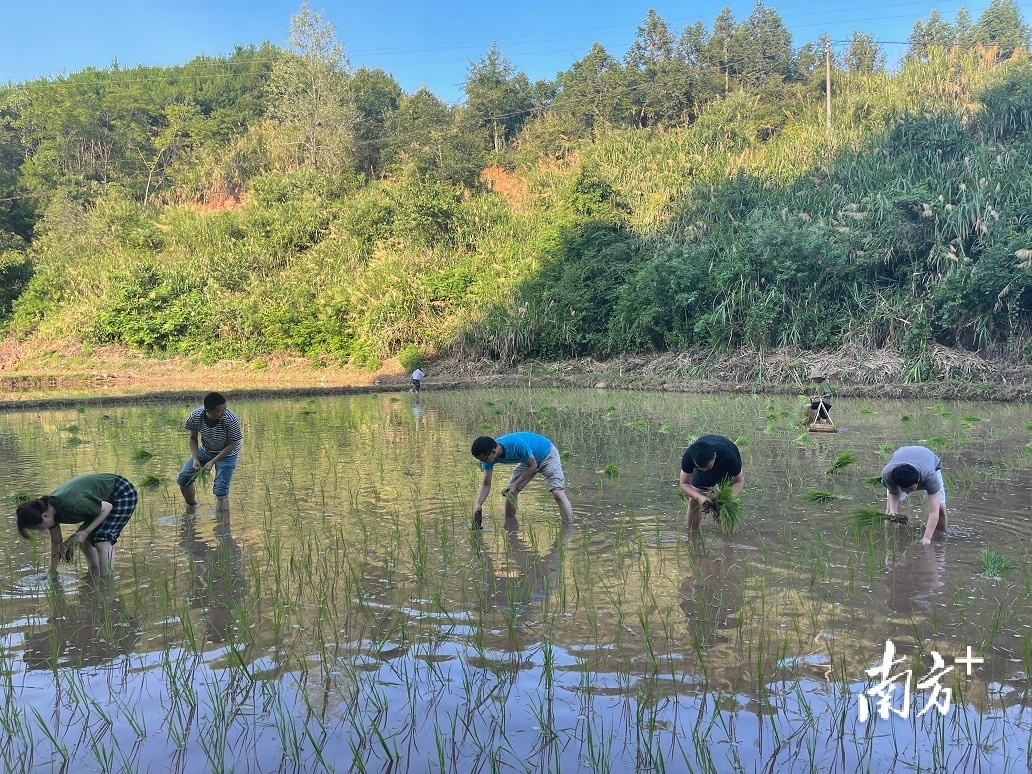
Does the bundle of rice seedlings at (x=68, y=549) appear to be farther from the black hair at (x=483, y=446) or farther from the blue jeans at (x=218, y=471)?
the black hair at (x=483, y=446)

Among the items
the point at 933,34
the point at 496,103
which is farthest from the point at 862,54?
the point at 496,103

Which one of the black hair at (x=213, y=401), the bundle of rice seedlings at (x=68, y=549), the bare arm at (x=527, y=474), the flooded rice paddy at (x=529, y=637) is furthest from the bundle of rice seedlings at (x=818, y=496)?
the bundle of rice seedlings at (x=68, y=549)

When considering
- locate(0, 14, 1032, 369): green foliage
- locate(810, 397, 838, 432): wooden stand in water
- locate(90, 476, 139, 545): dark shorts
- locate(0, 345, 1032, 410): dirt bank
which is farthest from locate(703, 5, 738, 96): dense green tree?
locate(90, 476, 139, 545): dark shorts

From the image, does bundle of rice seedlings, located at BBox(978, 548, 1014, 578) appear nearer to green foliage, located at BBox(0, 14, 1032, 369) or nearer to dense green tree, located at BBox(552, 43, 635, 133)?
green foliage, located at BBox(0, 14, 1032, 369)

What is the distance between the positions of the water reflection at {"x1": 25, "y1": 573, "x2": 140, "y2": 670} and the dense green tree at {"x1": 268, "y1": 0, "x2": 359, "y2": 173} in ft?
127

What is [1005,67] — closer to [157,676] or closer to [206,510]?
[206,510]

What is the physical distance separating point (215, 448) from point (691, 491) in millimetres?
4302

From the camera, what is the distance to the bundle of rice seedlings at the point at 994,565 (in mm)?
4746

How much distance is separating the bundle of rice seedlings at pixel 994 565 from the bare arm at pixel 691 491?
177 cm

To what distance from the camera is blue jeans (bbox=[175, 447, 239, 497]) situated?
Answer: 7.20 metres

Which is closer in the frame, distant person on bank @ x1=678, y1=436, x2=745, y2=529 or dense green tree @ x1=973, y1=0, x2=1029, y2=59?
distant person on bank @ x1=678, y1=436, x2=745, y2=529

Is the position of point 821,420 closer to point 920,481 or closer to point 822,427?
point 822,427

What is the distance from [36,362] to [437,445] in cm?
2668

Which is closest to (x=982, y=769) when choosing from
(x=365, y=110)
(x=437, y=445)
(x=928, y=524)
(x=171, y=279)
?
(x=928, y=524)
